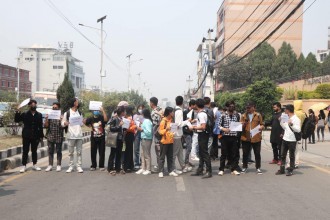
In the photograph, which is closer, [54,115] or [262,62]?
[54,115]

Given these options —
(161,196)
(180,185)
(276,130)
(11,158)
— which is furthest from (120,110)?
(276,130)

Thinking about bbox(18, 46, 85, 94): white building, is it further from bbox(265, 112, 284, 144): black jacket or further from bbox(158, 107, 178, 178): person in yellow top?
bbox(158, 107, 178, 178): person in yellow top

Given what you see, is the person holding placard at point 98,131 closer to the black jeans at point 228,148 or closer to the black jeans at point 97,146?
the black jeans at point 97,146

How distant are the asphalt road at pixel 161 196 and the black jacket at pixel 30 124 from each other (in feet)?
3.13

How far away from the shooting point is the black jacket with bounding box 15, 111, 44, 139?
397 inches

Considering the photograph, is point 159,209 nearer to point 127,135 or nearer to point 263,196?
point 263,196

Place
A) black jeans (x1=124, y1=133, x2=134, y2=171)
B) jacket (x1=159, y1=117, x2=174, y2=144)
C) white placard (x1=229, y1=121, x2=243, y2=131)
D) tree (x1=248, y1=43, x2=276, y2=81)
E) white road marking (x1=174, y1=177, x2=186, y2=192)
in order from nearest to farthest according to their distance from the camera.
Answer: white road marking (x1=174, y1=177, x2=186, y2=192)
jacket (x1=159, y1=117, x2=174, y2=144)
white placard (x1=229, y1=121, x2=243, y2=131)
black jeans (x1=124, y1=133, x2=134, y2=171)
tree (x1=248, y1=43, x2=276, y2=81)

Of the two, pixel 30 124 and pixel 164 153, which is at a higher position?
pixel 30 124

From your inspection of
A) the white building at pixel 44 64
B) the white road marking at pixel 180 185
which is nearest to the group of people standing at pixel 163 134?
the white road marking at pixel 180 185

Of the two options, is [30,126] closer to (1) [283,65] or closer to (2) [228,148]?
(2) [228,148]

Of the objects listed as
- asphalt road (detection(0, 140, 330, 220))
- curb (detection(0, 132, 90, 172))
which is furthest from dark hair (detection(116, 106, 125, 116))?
curb (detection(0, 132, 90, 172))

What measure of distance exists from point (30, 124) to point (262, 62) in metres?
48.8

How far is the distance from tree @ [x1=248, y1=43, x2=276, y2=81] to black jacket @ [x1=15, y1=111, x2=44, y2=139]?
48198 millimetres

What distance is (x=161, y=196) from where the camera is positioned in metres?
7.30
